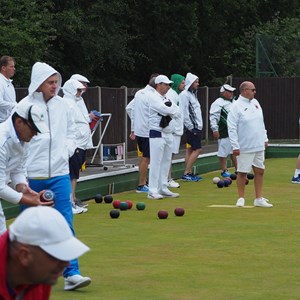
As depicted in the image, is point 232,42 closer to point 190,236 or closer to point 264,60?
point 264,60

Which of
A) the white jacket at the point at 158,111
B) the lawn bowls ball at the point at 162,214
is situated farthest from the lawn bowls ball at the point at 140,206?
the white jacket at the point at 158,111

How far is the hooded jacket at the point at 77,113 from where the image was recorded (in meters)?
14.0

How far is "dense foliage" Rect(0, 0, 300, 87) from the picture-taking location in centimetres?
2939

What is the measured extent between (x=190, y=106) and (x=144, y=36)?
18458 millimetres

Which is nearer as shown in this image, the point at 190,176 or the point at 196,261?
the point at 196,261

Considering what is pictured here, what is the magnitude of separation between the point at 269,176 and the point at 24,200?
13.8 metres

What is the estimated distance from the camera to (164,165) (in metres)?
16.2

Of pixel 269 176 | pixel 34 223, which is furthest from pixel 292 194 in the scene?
pixel 34 223

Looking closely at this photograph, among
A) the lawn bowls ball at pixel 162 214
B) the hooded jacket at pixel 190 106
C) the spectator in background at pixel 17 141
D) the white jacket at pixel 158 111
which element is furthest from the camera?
the hooded jacket at pixel 190 106

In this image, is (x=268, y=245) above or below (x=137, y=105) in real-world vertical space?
below

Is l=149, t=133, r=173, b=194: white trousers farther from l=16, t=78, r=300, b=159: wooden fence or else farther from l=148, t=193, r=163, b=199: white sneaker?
l=16, t=78, r=300, b=159: wooden fence

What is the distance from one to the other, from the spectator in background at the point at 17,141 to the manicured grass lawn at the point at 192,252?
1.40m

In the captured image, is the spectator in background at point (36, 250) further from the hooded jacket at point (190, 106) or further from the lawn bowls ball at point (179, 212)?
the hooded jacket at point (190, 106)

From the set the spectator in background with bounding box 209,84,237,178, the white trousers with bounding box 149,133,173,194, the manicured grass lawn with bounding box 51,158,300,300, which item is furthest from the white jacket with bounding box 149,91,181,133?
the spectator in background with bounding box 209,84,237,178
